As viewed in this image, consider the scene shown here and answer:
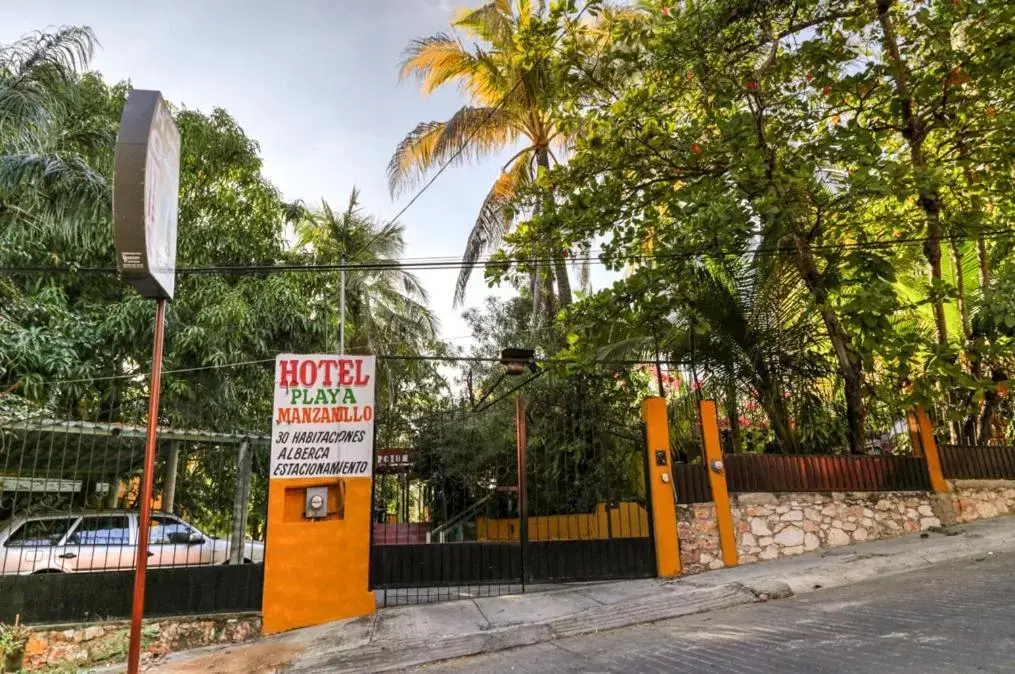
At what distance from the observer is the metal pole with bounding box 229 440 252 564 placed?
264 inches

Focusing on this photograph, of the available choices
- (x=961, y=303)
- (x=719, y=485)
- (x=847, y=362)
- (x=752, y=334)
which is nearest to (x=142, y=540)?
(x=719, y=485)

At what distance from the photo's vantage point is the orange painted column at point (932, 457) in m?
8.84

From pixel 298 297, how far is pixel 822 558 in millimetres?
10117

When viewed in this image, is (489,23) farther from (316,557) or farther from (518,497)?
(316,557)

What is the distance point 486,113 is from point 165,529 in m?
10.6

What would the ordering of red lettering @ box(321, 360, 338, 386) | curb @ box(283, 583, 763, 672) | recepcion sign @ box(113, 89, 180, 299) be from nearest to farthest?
recepcion sign @ box(113, 89, 180, 299) < curb @ box(283, 583, 763, 672) < red lettering @ box(321, 360, 338, 386)

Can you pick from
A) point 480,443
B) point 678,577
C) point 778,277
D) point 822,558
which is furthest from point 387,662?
point 778,277

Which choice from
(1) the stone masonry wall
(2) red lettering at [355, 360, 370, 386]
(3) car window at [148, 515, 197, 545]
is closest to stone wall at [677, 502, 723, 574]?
(1) the stone masonry wall

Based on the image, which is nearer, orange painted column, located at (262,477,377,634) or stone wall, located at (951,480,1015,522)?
orange painted column, located at (262,477,377,634)

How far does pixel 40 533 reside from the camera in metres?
6.60

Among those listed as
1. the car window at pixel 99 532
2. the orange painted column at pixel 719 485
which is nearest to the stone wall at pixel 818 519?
the orange painted column at pixel 719 485

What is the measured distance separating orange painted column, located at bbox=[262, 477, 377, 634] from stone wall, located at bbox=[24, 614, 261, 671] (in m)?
0.33

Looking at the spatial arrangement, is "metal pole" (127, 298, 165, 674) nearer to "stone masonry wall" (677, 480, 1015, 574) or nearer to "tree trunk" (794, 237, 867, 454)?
"stone masonry wall" (677, 480, 1015, 574)

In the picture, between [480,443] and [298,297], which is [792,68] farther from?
[298,297]
